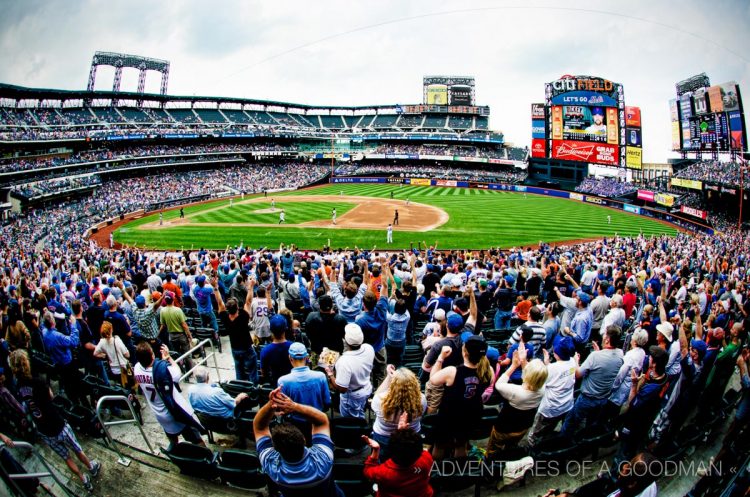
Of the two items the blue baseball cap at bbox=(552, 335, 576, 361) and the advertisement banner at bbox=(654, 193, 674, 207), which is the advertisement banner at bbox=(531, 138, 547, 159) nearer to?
the advertisement banner at bbox=(654, 193, 674, 207)

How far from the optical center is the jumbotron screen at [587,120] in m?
53.7

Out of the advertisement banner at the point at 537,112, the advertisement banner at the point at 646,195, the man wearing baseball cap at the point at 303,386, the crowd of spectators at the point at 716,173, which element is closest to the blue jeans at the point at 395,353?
the man wearing baseball cap at the point at 303,386

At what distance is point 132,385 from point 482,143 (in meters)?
79.5

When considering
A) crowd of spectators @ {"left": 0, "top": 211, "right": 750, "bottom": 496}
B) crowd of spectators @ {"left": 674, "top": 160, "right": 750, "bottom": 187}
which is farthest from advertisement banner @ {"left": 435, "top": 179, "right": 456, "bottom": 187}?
crowd of spectators @ {"left": 0, "top": 211, "right": 750, "bottom": 496}

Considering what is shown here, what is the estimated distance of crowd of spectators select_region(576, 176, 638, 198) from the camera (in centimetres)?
5212

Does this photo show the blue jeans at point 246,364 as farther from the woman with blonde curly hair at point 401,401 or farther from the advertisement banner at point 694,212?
the advertisement banner at point 694,212

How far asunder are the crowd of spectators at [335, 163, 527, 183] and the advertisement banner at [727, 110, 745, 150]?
88.6ft

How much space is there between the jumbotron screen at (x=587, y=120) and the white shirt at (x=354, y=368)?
194ft

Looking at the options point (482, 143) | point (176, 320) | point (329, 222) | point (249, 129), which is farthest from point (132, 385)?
point (482, 143)

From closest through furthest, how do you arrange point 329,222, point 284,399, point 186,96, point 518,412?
point 284,399 → point 518,412 → point 329,222 → point 186,96

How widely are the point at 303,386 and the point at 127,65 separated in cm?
8080

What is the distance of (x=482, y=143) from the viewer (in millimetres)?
79562

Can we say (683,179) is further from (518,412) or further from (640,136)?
(518,412)

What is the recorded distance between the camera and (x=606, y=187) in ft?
181
